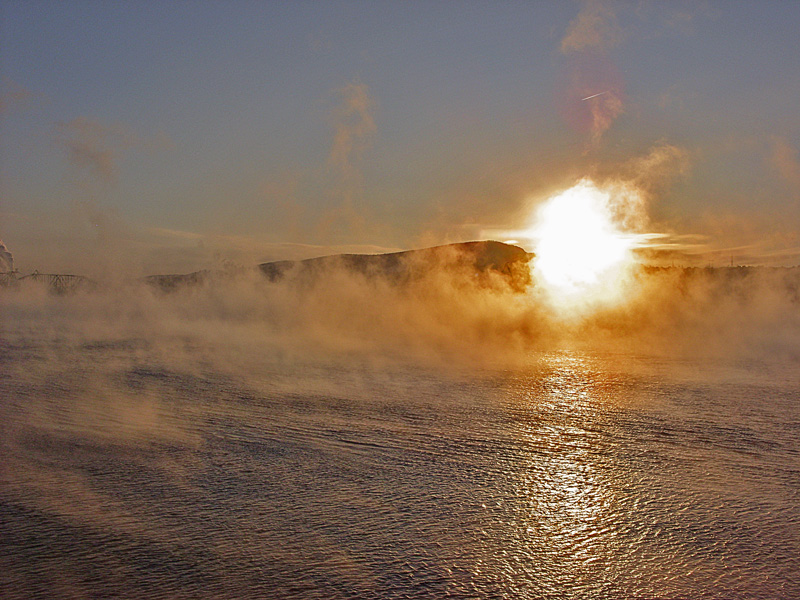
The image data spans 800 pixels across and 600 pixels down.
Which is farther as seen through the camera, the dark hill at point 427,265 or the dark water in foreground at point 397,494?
the dark hill at point 427,265

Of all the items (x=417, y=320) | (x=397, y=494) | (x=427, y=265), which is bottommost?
(x=397, y=494)

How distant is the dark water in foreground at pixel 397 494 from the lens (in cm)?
362

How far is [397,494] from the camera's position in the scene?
4781 mm

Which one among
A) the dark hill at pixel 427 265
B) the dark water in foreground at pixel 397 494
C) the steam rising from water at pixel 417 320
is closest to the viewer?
the dark water in foreground at pixel 397 494

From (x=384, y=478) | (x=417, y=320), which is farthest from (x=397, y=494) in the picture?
(x=417, y=320)

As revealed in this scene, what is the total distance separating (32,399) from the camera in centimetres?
808

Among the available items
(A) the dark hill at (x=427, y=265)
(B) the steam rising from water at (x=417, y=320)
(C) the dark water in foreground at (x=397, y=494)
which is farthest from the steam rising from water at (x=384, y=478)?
(A) the dark hill at (x=427, y=265)

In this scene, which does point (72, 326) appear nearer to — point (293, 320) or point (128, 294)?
point (293, 320)

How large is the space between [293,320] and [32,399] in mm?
15351

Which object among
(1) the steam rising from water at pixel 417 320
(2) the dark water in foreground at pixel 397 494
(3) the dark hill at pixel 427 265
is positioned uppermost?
(3) the dark hill at pixel 427 265

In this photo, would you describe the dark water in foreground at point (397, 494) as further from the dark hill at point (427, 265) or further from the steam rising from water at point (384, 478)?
the dark hill at point (427, 265)

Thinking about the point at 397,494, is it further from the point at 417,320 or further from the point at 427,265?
the point at 427,265

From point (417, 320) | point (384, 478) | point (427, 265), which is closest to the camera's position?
point (384, 478)

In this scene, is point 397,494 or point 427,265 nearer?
point 397,494
